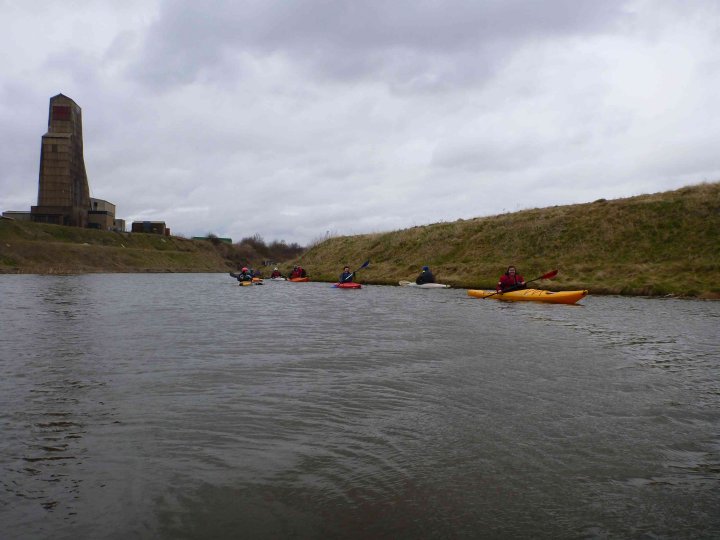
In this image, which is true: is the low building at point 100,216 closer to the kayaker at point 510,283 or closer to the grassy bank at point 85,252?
the grassy bank at point 85,252

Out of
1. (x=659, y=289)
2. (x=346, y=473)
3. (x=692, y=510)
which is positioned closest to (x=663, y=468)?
(x=692, y=510)

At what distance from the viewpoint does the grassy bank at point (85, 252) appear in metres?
82.7

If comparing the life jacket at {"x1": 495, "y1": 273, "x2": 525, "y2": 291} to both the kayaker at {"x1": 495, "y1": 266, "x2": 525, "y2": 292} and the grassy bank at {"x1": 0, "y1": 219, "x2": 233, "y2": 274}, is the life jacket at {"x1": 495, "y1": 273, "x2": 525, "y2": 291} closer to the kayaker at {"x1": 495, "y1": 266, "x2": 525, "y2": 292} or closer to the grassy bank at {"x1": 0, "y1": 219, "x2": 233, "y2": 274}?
the kayaker at {"x1": 495, "y1": 266, "x2": 525, "y2": 292}

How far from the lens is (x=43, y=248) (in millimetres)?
87312

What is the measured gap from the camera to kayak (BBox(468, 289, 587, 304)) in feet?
77.2

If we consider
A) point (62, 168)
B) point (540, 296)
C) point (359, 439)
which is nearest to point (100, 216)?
point (62, 168)

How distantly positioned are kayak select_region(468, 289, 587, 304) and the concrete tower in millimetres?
94575

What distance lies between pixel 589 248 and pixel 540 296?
17.4 metres

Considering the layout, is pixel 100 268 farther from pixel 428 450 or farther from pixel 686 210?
pixel 428 450

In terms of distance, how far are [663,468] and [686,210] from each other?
4066 cm

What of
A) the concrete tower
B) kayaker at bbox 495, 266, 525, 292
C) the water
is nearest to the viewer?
the water

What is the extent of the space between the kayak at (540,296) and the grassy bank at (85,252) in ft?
238

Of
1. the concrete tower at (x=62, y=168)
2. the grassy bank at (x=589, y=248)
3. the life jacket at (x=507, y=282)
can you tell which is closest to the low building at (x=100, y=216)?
the concrete tower at (x=62, y=168)

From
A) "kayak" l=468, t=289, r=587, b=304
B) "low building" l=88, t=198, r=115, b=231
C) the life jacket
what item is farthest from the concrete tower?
"kayak" l=468, t=289, r=587, b=304
